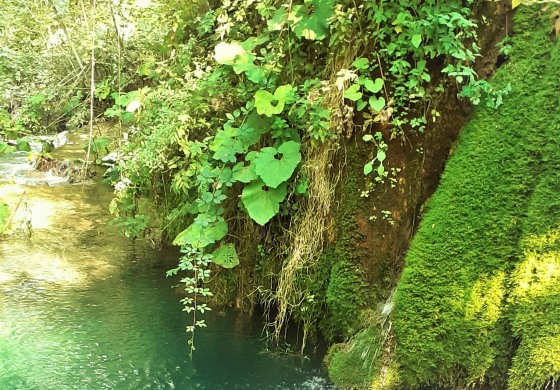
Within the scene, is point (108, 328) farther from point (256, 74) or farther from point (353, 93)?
point (353, 93)

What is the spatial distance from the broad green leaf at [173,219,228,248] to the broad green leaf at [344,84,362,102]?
1.26 meters

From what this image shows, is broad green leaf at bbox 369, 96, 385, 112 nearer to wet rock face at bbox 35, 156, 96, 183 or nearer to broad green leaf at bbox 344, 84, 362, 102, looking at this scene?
broad green leaf at bbox 344, 84, 362, 102

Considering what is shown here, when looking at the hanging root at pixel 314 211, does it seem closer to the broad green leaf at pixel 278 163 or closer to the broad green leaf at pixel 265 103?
the broad green leaf at pixel 278 163

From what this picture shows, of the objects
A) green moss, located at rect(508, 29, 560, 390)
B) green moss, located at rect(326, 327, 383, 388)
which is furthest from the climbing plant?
green moss, located at rect(326, 327, 383, 388)

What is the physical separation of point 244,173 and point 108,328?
66.3 inches

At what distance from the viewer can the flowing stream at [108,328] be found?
3377 mm

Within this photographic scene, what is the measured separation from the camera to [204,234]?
3.58m

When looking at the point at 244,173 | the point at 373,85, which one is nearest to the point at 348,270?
the point at 244,173

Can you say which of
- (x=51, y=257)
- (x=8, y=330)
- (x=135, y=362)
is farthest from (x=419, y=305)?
(x=51, y=257)

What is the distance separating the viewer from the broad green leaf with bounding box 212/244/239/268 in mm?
3752

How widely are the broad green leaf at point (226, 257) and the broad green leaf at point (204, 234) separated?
0.57ft

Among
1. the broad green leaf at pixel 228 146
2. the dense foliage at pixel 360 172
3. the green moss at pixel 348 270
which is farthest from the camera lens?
the broad green leaf at pixel 228 146

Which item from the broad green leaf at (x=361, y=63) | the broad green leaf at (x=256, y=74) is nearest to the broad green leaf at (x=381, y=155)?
the broad green leaf at (x=361, y=63)

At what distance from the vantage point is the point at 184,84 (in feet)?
13.1
